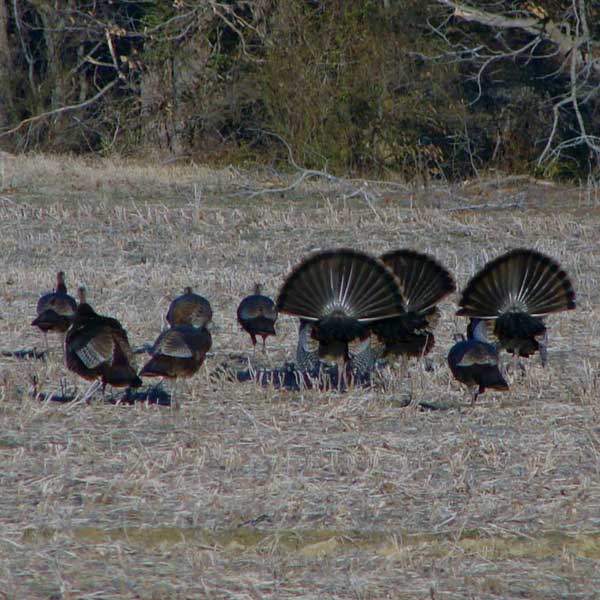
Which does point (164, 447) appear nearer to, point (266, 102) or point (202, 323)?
point (202, 323)

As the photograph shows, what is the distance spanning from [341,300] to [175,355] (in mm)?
1260

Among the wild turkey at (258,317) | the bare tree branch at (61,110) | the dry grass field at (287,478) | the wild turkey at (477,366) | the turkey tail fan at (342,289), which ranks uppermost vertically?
the bare tree branch at (61,110)

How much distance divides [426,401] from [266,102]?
1624 centimetres

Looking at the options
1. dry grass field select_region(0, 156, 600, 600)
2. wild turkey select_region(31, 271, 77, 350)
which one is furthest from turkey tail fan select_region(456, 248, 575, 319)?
wild turkey select_region(31, 271, 77, 350)

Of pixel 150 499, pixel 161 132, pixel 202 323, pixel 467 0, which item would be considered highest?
pixel 467 0

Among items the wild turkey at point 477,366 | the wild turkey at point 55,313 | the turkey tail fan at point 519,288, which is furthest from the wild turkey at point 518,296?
the wild turkey at point 55,313

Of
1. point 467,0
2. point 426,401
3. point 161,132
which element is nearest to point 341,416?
point 426,401

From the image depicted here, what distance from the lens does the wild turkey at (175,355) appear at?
752cm

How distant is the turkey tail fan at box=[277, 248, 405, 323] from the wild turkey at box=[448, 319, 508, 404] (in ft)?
2.04

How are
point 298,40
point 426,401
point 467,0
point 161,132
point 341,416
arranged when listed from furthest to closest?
point 161,132 → point 298,40 → point 467,0 → point 426,401 → point 341,416

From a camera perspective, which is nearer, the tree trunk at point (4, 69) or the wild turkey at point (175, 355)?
the wild turkey at point (175, 355)

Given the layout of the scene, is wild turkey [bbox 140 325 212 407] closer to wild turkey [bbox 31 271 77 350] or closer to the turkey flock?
the turkey flock

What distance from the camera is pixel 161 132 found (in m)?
25.8

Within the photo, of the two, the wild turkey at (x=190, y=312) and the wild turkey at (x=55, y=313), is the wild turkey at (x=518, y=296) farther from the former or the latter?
the wild turkey at (x=55, y=313)
